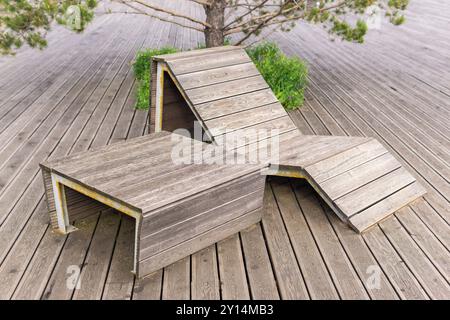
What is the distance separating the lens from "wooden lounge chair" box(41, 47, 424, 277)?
2.01m

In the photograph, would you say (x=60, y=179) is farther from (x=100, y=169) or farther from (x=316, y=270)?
(x=316, y=270)

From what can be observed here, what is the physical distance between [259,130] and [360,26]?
1614 millimetres

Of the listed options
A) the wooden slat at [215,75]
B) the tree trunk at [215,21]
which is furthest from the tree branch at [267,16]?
the wooden slat at [215,75]

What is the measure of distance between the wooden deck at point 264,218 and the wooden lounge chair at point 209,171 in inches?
5.0

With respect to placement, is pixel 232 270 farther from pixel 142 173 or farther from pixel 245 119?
pixel 245 119

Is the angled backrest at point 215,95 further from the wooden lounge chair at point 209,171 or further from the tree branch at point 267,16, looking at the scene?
the tree branch at point 267,16

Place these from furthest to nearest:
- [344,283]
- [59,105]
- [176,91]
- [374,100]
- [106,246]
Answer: [374,100] < [59,105] < [176,91] < [106,246] < [344,283]

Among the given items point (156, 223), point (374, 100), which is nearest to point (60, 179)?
point (156, 223)

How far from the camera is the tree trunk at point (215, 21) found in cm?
443

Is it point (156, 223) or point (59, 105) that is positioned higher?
point (156, 223)

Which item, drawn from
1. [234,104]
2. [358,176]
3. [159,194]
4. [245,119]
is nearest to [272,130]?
[245,119]

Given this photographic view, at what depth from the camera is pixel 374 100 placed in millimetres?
4746

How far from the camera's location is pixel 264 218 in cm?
257

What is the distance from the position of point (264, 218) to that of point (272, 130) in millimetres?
713
